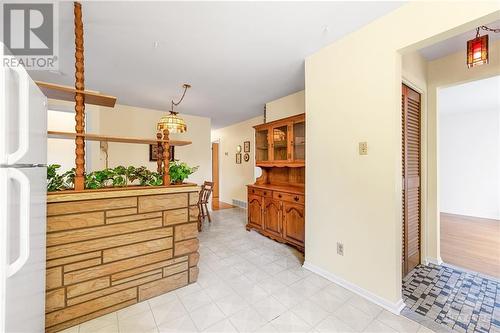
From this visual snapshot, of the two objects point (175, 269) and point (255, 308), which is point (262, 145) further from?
point (255, 308)

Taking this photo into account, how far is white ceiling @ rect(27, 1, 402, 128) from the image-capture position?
5.54 feet

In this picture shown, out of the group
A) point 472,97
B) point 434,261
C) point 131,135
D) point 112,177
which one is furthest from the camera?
point 131,135

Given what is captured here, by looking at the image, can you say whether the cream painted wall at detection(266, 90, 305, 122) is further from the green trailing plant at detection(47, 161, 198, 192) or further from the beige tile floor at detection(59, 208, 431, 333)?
the beige tile floor at detection(59, 208, 431, 333)

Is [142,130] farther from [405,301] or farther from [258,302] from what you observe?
[405,301]

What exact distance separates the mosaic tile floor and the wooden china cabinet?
1232 millimetres

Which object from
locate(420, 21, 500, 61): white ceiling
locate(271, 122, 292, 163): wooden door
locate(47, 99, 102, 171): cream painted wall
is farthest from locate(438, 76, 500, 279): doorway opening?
locate(47, 99, 102, 171): cream painted wall

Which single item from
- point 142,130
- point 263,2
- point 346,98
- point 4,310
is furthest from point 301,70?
point 142,130

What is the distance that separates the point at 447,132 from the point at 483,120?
0.64 meters

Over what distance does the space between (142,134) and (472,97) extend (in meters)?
6.58

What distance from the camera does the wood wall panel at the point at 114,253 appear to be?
1492mm

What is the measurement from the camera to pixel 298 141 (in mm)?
3162

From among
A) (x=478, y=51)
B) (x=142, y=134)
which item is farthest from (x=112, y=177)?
(x=478, y=51)

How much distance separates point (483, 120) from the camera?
15.2 feet

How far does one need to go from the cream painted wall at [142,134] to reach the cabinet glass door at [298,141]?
2.84 meters
